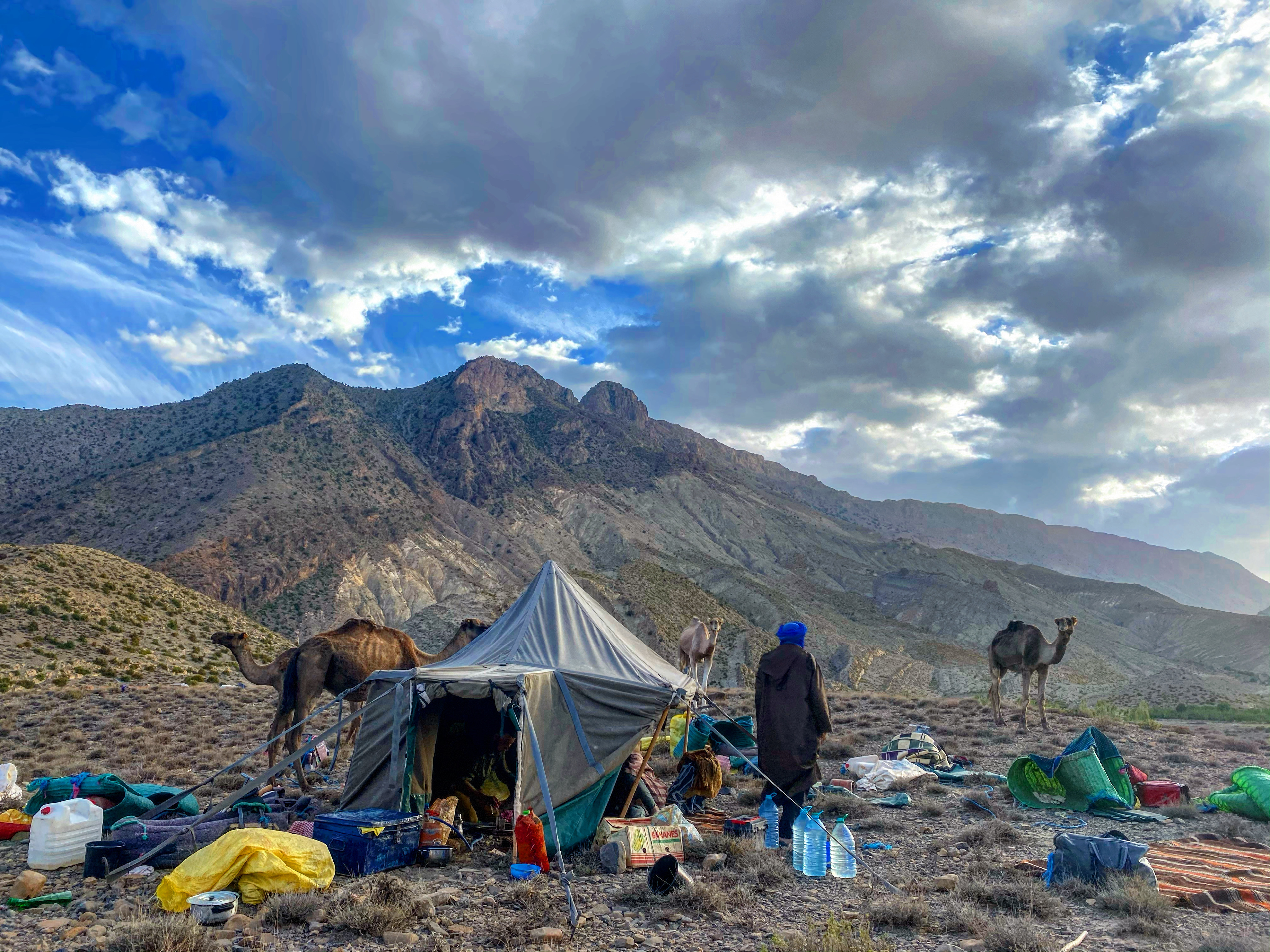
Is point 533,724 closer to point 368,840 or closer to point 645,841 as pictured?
point 645,841

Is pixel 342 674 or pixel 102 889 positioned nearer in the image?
pixel 102 889

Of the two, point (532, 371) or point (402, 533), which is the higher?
point (532, 371)

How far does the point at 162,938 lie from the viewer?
5.11 meters

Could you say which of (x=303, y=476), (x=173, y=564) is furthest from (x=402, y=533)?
(x=173, y=564)

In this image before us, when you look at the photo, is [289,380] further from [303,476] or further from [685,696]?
[685,696]

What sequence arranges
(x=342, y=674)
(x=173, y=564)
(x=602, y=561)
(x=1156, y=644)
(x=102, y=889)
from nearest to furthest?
(x=102, y=889)
(x=342, y=674)
(x=173, y=564)
(x=602, y=561)
(x=1156, y=644)

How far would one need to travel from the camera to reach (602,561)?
84.9 m

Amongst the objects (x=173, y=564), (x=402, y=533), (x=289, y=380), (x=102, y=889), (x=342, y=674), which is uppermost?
(x=289, y=380)

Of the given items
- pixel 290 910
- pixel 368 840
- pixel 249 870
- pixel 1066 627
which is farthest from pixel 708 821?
pixel 1066 627

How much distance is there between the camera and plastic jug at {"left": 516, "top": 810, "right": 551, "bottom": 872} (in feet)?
24.2

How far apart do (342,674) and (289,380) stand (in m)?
82.8

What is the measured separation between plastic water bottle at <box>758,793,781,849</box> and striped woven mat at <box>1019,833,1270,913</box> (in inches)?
92.3

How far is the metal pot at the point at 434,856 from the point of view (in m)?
7.46

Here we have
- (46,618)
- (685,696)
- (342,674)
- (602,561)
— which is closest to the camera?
(685,696)
